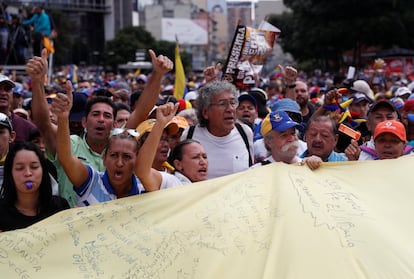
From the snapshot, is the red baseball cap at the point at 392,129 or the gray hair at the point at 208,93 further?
the gray hair at the point at 208,93

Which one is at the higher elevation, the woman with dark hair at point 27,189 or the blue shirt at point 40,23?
the blue shirt at point 40,23

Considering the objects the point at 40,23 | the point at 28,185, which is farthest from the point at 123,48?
the point at 28,185

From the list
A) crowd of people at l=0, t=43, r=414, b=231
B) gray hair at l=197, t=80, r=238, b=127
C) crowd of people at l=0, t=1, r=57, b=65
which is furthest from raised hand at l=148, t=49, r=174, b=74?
crowd of people at l=0, t=1, r=57, b=65

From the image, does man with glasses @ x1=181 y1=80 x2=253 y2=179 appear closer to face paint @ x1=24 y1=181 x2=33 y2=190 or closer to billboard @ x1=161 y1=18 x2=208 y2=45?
face paint @ x1=24 y1=181 x2=33 y2=190

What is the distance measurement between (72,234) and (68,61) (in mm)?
66634

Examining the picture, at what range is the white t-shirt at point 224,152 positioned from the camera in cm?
463

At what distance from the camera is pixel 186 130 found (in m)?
4.88

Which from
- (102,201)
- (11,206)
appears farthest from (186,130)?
(11,206)

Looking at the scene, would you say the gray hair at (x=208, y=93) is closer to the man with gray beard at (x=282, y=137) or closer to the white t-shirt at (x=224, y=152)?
the white t-shirt at (x=224, y=152)

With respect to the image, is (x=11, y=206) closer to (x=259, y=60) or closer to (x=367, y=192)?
(x=367, y=192)

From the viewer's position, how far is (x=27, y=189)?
139 inches

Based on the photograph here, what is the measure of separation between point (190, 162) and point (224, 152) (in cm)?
60

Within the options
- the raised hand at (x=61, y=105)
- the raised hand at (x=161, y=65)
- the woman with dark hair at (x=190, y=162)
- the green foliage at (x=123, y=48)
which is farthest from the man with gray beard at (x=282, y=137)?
the green foliage at (x=123, y=48)

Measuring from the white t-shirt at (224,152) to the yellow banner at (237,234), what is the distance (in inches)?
36.5
